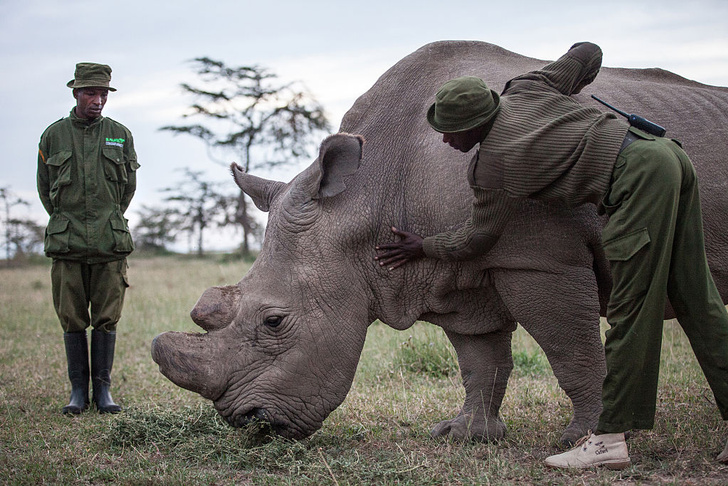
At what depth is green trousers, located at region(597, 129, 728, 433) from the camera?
377 cm

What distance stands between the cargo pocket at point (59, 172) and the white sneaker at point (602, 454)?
4.44 m

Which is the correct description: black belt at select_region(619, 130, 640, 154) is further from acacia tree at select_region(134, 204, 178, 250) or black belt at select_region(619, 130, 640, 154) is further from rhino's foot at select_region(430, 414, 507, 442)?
acacia tree at select_region(134, 204, 178, 250)

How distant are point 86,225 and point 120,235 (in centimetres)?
27

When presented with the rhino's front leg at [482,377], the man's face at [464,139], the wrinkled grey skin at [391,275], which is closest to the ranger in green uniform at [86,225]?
the wrinkled grey skin at [391,275]

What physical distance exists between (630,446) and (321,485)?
5.81ft

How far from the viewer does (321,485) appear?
389cm

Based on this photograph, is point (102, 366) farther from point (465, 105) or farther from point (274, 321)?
point (465, 105)

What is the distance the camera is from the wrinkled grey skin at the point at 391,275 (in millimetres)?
4336

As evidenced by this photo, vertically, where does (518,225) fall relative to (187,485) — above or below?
above

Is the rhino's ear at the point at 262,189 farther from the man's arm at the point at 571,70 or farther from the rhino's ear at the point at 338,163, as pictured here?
the man's arm at the point at 571,70

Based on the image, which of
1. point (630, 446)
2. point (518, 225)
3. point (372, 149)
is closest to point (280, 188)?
point (372, 149)

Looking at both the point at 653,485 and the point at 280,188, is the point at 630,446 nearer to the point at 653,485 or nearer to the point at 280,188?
the point at 653,485

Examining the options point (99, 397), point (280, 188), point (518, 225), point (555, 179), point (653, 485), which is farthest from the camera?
point (99, 397)

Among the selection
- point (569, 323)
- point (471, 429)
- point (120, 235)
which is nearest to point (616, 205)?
point (569, 323)
